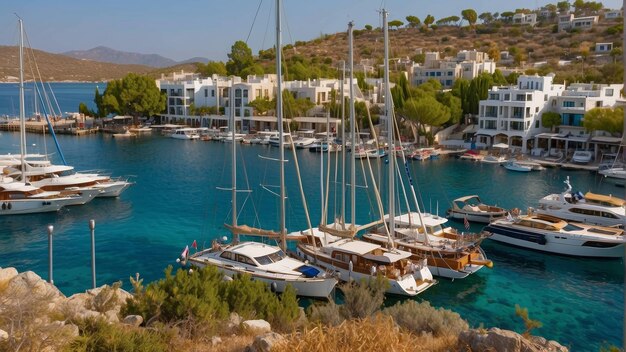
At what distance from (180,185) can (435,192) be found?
16932 mm

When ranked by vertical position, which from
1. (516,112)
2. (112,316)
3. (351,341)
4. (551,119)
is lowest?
(112,316)

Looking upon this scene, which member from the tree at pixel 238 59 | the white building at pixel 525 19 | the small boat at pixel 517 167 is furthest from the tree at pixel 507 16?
the small boat at pixel 517 167

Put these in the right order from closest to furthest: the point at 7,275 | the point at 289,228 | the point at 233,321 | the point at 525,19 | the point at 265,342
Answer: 1. the point at 265,342
2. the point at 233,321
3. the point at 7,275
4. the point at 289,228
5. the point at 525,19

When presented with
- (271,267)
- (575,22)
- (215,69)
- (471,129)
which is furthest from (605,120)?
(575,22)

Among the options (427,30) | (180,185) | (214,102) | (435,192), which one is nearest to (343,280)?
(435,192)

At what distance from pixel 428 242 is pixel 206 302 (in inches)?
513

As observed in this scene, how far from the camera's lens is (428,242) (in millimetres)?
23812

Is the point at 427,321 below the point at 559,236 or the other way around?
the other way around

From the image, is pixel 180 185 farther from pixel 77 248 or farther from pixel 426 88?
pixel 426 88

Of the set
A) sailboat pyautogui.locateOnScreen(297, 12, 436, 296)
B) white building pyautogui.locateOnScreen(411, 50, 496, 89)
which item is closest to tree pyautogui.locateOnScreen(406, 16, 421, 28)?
white building pyautogui.locateOnScreen(411, 50, 496, 89)

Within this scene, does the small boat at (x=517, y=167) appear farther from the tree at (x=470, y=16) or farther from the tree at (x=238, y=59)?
the tree at (x=470, y=16)

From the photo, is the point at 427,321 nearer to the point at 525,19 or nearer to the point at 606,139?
the point at 606,139

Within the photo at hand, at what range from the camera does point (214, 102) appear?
83688 millimetres

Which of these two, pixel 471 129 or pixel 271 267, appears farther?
pixel 471 129
